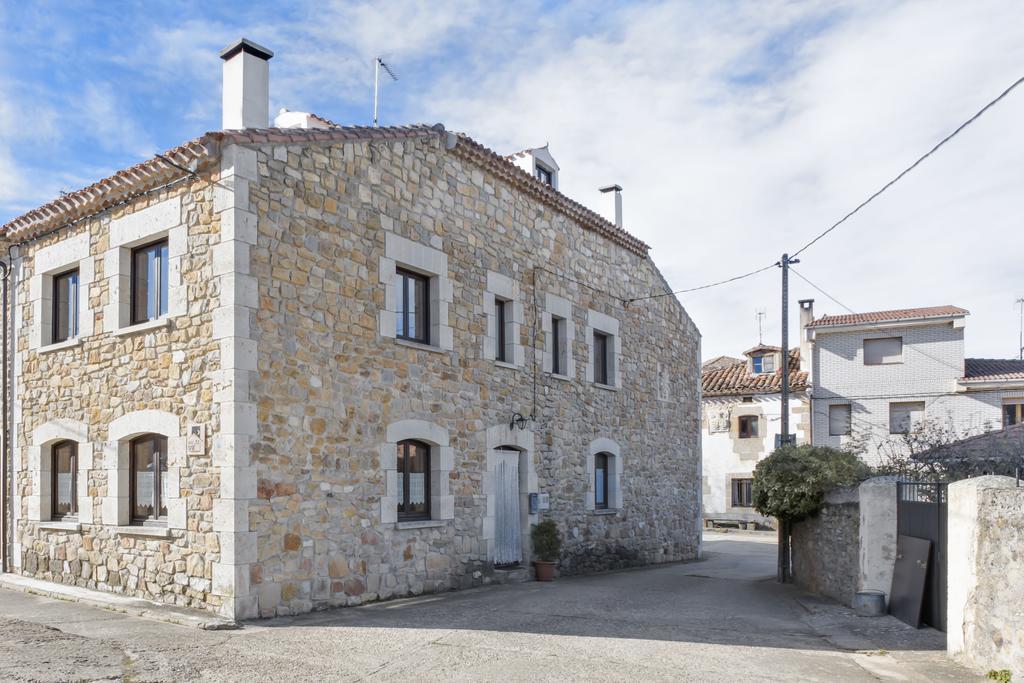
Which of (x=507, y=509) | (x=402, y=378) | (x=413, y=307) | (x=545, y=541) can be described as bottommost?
(x=545, y=541)

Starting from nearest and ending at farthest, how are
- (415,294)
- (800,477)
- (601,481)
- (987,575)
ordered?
(987,575), (415,294), (800,477), (601,481)

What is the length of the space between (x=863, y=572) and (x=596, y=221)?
25.3ft

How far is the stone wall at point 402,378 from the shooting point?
9.05m

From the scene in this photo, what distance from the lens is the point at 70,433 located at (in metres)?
10.7

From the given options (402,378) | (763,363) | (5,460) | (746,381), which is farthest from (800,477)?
(763,363)

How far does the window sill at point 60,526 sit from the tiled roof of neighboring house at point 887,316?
23963 mm

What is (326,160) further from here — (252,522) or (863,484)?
(863,484)

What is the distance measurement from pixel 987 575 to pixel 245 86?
8540 millimetres

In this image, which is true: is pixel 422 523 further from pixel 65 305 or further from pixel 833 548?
pixel 65 305

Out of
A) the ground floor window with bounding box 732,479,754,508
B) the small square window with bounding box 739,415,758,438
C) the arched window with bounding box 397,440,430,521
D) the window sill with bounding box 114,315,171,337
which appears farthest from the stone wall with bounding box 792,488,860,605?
the ground floor window with bounding box 732,479,754,508

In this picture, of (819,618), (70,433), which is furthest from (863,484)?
(70,433)

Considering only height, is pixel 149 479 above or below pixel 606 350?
below

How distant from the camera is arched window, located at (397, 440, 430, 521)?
1069 cm

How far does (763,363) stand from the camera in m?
30.8
